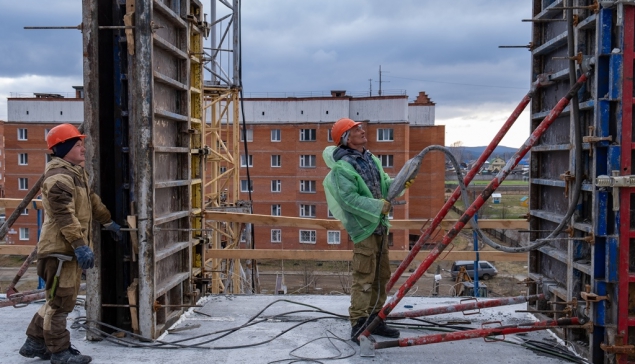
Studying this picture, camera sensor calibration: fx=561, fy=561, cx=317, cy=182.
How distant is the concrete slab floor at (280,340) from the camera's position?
476cm

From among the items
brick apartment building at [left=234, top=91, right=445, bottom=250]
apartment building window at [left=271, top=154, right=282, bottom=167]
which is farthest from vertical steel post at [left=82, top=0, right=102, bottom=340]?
apartment building window at [left=271, top=154, right=282, bottom=167]

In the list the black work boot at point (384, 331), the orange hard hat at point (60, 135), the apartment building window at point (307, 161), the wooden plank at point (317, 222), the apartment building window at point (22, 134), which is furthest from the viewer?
the apartment building window at point (307, 161)

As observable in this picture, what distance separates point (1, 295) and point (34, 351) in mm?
2668

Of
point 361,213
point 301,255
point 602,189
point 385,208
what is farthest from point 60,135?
point 602,189

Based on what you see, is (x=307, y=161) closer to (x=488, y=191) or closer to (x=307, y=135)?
(x=307, y=135)

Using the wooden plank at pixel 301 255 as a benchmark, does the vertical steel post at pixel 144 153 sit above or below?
above

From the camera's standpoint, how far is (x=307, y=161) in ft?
141

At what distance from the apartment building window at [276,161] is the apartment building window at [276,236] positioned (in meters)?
5.10

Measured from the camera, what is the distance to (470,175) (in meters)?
4.99

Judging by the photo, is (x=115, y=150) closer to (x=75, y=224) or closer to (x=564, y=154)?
(x=75, y=224)

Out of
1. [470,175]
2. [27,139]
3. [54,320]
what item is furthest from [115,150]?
[27,139]

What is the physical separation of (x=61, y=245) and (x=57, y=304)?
0.48 metres

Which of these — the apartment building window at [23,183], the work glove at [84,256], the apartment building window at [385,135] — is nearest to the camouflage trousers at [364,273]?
the work glove at [84,256]

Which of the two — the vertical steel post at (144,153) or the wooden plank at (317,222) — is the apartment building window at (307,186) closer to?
the wooden plank at (317,222)
